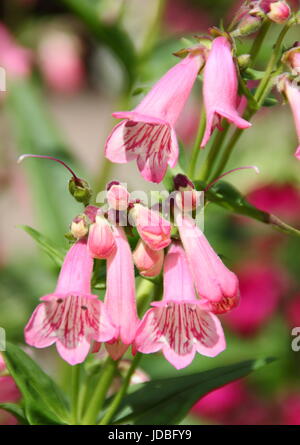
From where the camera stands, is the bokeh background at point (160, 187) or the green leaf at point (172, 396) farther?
the bokeh background at point (160, 187)

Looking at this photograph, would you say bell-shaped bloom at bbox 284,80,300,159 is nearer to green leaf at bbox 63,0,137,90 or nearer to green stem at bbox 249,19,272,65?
green stem at bbox 249,19,272,65

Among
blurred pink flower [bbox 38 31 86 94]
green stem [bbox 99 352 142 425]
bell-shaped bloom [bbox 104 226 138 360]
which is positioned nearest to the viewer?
bell-shaped bloom [bbox 104 226 138 360]

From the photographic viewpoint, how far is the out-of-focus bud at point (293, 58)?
54.9 inches

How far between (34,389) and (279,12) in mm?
851

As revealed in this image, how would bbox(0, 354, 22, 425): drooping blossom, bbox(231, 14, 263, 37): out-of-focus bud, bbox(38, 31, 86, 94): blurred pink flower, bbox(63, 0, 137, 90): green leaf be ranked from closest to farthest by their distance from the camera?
bbox(231, 14, 263, 37): out-of-focus bud, bbox(0, 354, 22, 425): drooping blossom, bbox(63, 0, 137, 90): green leaf, bbox(38, 31, 86, 94): blurred pink flower

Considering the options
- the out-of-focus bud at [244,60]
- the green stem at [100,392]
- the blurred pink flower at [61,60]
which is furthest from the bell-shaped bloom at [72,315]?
the blurred pink flower at [61,60]

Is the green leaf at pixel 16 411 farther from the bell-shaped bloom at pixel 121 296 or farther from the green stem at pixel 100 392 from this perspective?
the bell-shaped bloom at pixel 121 296

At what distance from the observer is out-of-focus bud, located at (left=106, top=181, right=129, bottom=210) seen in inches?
52.4

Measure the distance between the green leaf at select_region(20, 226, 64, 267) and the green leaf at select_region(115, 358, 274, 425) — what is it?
1.11 feet

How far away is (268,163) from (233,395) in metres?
0.95

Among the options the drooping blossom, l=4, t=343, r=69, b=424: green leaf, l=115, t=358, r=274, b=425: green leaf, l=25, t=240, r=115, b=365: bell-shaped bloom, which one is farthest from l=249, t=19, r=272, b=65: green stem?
the drooping blossom

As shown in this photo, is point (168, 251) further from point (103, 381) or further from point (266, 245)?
point (266, 245)

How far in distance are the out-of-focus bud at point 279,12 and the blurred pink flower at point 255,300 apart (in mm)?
1679
